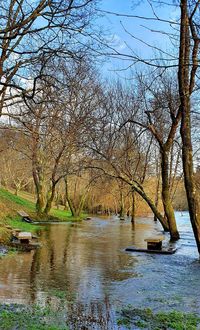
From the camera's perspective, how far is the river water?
22.3 ft

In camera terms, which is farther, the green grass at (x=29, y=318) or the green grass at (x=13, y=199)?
the green grass at (x=13, y=199)

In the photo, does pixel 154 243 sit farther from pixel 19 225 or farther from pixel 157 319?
pixel 157 319

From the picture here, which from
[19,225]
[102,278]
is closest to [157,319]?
[102,278]

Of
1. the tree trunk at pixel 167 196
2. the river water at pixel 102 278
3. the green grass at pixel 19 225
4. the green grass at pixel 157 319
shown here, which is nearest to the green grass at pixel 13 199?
the green grass at pixel 19 225

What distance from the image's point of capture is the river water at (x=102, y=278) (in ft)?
22.3

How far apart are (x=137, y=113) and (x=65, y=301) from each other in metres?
21.2

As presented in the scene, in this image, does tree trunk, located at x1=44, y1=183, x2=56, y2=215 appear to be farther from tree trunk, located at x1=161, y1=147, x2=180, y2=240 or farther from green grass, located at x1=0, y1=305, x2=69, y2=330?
green grass, located at x1=0, y1=305, x2=69, y2=330

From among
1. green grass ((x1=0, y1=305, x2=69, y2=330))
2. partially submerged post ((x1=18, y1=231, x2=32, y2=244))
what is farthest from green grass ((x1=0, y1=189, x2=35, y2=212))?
green grass ((x1=0, y1=305, x2=69, y2=330))

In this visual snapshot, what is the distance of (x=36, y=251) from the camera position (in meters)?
12.5

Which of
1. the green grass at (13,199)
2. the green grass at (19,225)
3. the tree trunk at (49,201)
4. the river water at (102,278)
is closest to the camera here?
the river water at (102,278)

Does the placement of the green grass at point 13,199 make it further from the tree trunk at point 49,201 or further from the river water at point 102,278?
the river water at point 102,278

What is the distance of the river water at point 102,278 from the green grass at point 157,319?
11.1 inches

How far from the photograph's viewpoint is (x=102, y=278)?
8750 mm

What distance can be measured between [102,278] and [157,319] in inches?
123
